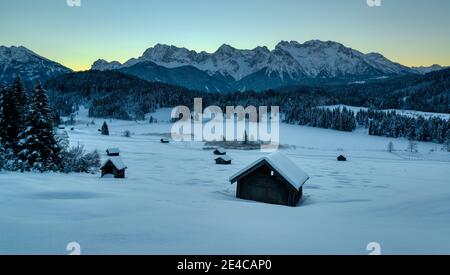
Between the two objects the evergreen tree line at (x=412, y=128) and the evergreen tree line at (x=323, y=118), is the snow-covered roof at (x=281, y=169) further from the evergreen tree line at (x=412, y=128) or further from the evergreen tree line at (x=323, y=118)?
the evergreen tree line at (x=323, y=118)

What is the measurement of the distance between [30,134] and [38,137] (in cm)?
68

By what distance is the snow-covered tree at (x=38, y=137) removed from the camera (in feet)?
91.0

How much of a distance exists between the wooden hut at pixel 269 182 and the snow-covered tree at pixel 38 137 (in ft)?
58.8

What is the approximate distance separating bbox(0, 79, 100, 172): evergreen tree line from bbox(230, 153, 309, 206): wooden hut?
17.2 metres

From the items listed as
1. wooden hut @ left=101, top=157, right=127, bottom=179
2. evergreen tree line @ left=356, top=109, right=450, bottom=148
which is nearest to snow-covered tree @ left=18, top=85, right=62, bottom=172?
wooden hut @ left=101, top=157, right=127, bottom=179

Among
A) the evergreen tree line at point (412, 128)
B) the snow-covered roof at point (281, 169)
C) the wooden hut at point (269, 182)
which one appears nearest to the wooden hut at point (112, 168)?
the snow-covered roof at point (281, 169)

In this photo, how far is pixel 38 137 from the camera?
28.4 meters

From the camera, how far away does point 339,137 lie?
132750 millimetres

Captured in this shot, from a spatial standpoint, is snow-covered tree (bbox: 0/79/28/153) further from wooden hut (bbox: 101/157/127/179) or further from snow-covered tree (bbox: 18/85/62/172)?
wooden hut (bbox: 101/157/127/179)

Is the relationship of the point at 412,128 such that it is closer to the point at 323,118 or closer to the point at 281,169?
the point at 323,118

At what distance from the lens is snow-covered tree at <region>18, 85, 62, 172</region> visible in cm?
2773
